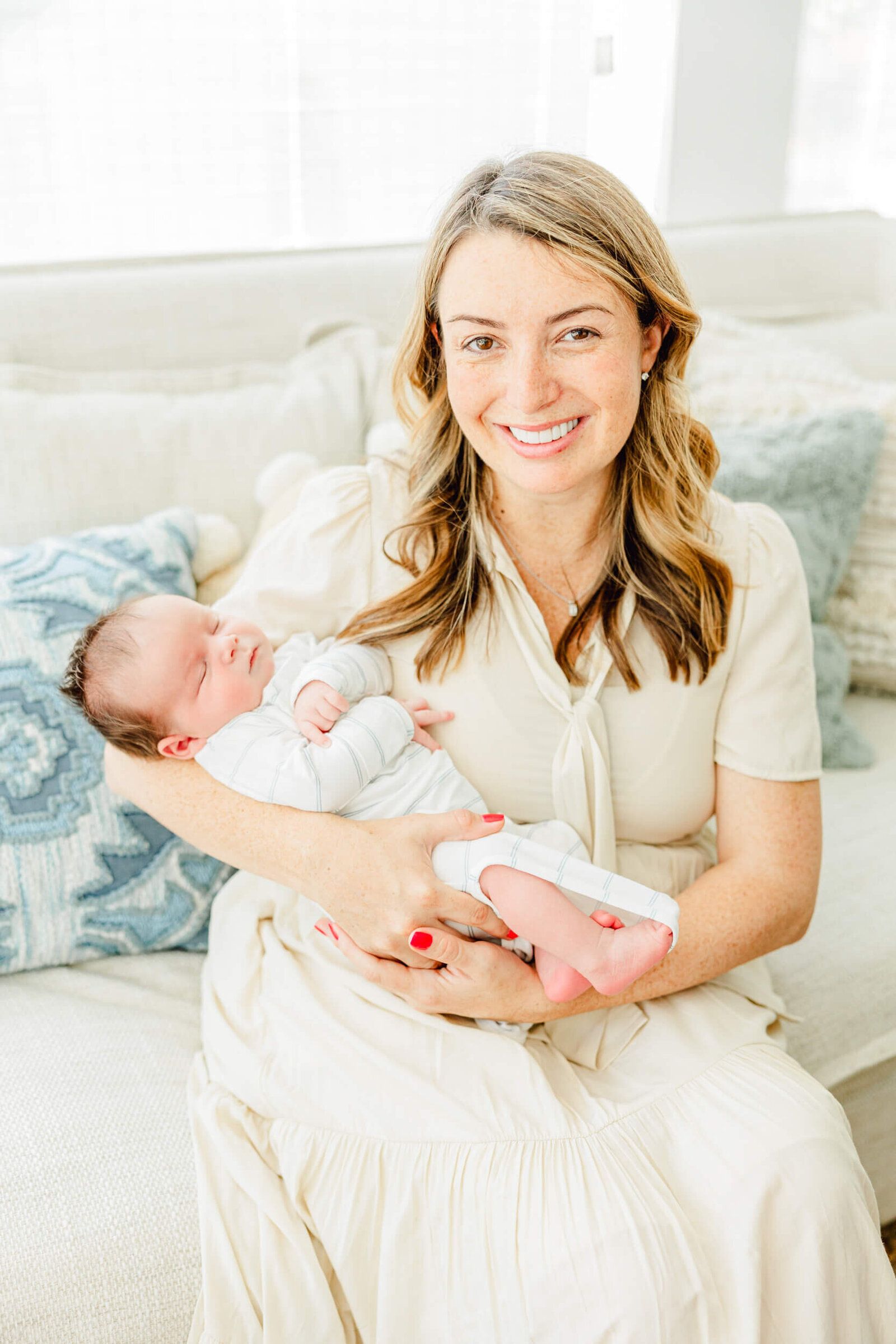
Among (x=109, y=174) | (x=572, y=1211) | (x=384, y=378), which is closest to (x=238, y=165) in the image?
(x=109, y=174)

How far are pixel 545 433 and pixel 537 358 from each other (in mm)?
81

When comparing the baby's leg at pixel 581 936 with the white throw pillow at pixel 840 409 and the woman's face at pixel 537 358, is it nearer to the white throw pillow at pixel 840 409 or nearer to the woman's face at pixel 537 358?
the woman's face at pixel 537 358

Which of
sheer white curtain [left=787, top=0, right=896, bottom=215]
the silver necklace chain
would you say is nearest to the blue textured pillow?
the silver necklace chain

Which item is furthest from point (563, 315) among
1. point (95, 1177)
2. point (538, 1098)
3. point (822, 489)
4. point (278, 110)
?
point (278, 110)

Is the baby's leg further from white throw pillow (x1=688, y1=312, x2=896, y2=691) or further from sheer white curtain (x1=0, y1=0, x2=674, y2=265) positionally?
sheer white curtain (x1=0, y1=0, x2=674, y2=265)

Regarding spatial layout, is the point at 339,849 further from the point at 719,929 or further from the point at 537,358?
the point at 537,358

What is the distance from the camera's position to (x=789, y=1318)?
3.27ft

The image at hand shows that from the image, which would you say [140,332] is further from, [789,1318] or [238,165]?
[789,1318]

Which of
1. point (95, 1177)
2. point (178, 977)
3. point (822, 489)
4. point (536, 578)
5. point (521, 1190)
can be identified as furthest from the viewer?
point (822, 489)

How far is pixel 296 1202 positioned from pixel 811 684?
2.78 feet

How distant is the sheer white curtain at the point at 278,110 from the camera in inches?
94.2

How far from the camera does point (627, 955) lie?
3.49 feet

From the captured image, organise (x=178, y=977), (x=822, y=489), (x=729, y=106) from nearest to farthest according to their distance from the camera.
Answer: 1. (x=178, y=977)
2. (x=822, y=489)
3. (x=729, y=106)

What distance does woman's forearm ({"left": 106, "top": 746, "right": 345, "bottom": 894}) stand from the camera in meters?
1.21
